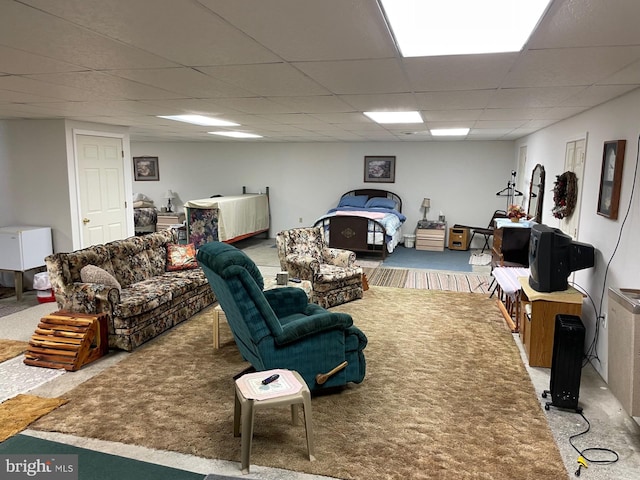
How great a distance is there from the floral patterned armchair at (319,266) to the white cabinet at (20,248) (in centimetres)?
290

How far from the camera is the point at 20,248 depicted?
16.5 ft

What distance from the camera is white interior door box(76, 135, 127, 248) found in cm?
553

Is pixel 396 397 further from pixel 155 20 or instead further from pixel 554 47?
pixel 155 20

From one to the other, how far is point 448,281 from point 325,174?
13.8ft

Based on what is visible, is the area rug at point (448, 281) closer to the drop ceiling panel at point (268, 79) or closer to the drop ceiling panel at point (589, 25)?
the drop ceiling panel at point (268, 79)

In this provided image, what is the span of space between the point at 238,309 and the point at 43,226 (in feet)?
13.5

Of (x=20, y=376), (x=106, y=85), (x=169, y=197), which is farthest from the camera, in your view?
(x=169, y=197)

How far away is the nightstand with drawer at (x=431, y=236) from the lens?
8.62 m

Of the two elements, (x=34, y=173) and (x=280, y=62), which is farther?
(x=34, y=173)

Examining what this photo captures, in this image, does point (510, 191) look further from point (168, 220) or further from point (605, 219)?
point (168, 220)

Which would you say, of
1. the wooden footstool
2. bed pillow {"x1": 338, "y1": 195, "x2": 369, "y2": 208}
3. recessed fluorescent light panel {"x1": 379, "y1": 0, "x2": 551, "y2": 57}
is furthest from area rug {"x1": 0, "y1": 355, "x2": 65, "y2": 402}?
bed pillow {"x1": 338, "y1": 195, "x2": 369, "y2": 208}

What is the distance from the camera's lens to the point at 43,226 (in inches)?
215

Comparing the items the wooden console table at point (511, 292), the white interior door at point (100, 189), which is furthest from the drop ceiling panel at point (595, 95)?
the white interior door at point (100, 189)

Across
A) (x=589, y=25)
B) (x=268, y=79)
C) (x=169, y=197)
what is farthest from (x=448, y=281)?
(x=169, y=197)
